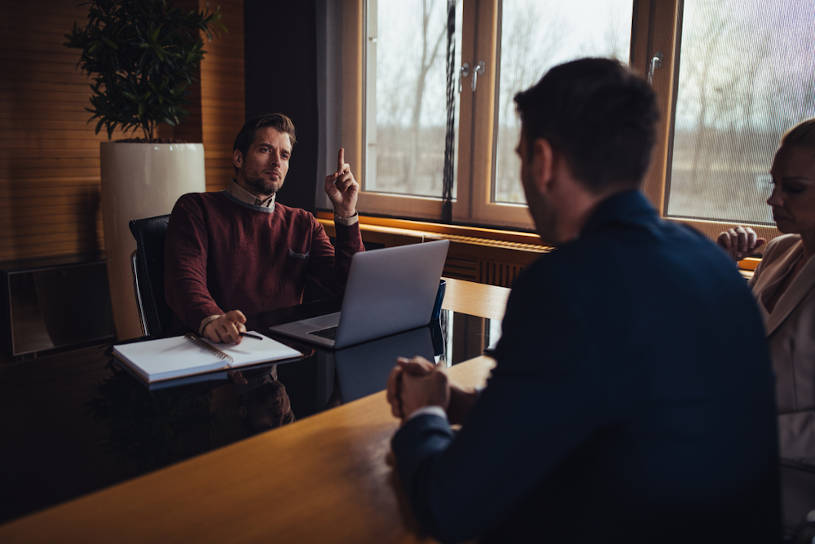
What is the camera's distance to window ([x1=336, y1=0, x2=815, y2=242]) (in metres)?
2.86

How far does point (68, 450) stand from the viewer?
1.10m

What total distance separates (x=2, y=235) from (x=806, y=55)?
13.5 ft

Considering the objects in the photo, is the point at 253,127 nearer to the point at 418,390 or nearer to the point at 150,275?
the point at 150,275

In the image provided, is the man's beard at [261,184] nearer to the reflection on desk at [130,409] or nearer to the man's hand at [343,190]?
the man's hand at [343,190]

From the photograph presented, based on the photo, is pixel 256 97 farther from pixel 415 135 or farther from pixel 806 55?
pixel 806 55

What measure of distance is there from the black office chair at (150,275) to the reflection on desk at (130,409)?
21.2 inches

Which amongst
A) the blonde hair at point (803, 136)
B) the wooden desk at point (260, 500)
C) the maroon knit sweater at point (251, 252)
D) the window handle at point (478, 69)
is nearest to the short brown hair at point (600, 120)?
the wooden desk at point (260, 500)

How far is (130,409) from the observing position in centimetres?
126

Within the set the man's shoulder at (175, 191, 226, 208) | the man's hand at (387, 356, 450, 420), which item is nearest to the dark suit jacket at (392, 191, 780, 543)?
the man's hand at (387, 356, 450, 420)

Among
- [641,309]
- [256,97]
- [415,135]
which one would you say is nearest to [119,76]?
[256,97]

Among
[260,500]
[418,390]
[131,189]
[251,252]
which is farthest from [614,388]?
[131,189]

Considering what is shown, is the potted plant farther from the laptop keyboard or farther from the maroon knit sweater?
the laptop keyboard

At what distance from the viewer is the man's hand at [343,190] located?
2.35 m

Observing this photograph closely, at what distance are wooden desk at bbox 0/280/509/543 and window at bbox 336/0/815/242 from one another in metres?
1.92
